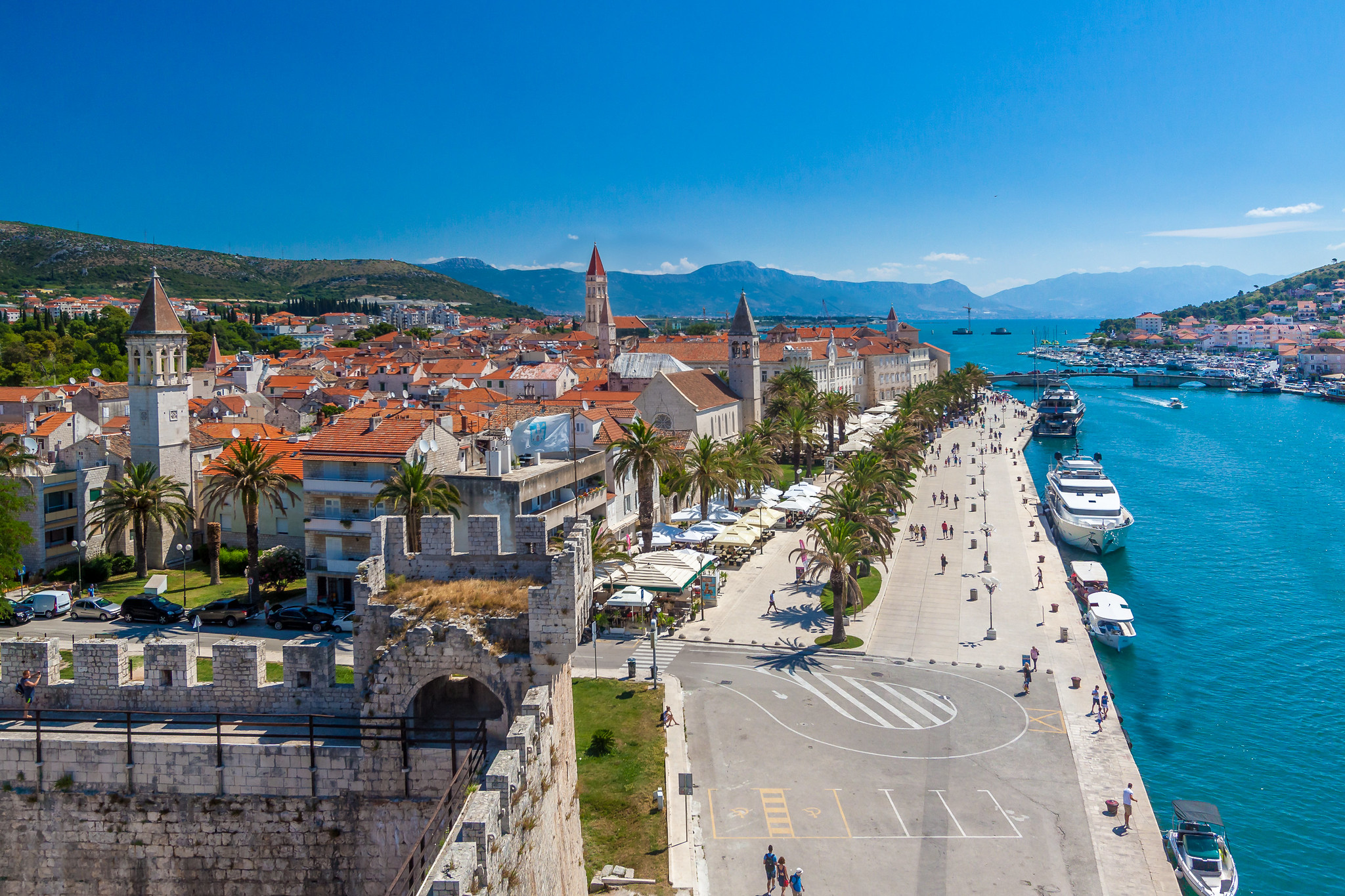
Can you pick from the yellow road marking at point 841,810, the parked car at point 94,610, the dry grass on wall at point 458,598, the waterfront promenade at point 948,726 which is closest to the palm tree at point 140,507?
the parked car at point 94,610

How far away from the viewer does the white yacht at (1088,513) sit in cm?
5969

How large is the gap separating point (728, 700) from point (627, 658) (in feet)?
18.8

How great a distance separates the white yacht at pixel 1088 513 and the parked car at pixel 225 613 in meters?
51.0

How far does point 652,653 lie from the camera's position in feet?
115

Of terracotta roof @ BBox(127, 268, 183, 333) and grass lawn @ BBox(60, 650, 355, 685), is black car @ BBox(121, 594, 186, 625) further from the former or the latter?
terracotta roof @ BBox(127, 268, 183, 333)

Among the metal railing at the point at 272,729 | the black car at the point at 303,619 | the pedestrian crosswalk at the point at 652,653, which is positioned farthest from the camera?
the black car at the point at 303,619

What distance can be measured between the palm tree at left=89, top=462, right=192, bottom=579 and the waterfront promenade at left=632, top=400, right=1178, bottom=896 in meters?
26.6

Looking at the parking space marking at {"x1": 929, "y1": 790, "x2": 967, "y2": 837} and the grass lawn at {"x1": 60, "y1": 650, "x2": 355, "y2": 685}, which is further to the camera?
the grass lawn at {"x1": 60, "y1": 650, "x2": 355, "y2": 685}

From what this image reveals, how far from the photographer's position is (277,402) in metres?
93.9

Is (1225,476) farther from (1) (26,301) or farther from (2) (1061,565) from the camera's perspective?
(1) (26,301)

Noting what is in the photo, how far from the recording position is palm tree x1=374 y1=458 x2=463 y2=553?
119ft

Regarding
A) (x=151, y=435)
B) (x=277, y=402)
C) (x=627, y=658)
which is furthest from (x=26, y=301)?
(x=627, y=658)

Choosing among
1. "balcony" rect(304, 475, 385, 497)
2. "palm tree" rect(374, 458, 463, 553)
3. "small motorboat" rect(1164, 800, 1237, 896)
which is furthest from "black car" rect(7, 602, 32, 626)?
"small motorboat" rect(1164, 800, 1237, 896)

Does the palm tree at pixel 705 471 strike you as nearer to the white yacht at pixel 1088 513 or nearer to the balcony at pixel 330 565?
the balcony at pixel 330 565
